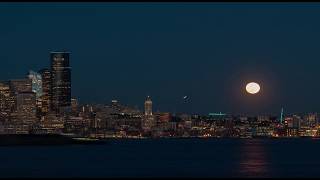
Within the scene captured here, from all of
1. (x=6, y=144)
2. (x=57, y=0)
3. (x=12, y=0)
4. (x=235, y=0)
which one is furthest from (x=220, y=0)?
(x=6, y=144)

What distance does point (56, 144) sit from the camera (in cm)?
15488

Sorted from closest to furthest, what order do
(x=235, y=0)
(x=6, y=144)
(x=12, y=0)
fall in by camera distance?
(x=235, y=0)
(x=12, y=0)
(x=6, y=144)

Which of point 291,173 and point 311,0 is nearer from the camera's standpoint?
point 311,0

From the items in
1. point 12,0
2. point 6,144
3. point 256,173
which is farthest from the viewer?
point 6,144

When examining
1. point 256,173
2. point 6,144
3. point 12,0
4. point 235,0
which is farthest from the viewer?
point 6,144

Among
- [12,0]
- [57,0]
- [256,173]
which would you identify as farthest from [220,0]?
[256,173]

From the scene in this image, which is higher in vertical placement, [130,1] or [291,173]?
[130,1]

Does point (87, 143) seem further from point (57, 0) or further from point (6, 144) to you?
point (57, 0)

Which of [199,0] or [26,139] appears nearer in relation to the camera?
[199,0]

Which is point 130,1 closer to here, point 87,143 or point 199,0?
point 199,0

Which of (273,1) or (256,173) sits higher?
(273,1)

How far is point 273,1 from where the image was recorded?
511 inches

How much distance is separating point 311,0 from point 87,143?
5833 inches

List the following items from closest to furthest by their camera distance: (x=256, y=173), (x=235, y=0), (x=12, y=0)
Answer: (x=235, y=0) → (x=12, y=0) → (x=256, y=173)
